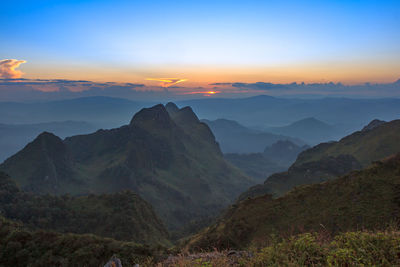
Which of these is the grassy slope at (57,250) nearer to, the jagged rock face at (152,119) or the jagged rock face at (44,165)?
the jagged rock face at (44,165)

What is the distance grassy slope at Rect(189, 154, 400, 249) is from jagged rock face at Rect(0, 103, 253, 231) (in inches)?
2984

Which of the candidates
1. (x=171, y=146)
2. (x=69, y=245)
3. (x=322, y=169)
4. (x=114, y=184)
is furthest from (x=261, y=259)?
(x=171, y=146)

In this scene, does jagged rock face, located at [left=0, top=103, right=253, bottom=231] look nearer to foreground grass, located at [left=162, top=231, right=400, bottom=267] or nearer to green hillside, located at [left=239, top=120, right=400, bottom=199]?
green hillside, located at [left=239, top=120, right=400, bottom=199]

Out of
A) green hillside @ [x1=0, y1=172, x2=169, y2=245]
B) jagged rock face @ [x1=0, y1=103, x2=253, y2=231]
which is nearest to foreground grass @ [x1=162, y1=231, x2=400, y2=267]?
green hillside @ [x1=0, y1=172, x2=169, y2=245]

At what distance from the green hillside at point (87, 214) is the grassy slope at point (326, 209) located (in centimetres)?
2889

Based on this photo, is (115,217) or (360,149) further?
(360,149)

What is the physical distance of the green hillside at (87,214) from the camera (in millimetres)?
47812

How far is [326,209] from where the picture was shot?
2358 cm

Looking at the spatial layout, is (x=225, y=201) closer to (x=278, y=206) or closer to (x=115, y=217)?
(x=115, y=217)

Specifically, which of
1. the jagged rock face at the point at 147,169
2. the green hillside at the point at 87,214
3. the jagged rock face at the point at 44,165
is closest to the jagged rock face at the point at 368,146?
the jagged rock face at the point at 147,169

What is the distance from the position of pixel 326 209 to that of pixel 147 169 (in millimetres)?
134485

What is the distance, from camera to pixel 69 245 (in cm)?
2027

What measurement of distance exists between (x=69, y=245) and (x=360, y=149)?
94813 millimetres

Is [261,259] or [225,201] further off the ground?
[261,259]
